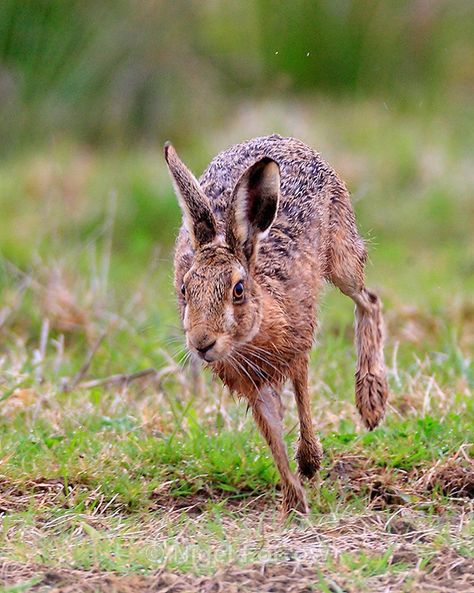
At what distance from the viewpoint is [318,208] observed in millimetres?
5520

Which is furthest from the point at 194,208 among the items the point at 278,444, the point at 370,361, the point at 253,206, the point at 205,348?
the point at 370,361

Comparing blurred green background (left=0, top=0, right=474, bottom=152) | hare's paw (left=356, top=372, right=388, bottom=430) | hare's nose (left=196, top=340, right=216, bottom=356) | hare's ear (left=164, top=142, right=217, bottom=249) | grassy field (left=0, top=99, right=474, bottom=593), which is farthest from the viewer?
blurred green background (left=0, top=0, right=474, bottom=152)

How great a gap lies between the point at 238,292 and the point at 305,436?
858 millimetres

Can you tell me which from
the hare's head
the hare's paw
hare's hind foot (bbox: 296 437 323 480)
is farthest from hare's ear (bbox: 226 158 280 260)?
the hare's paw

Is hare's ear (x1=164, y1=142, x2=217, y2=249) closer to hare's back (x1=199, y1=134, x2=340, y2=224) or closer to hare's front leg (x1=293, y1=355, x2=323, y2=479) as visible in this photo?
hare's back (x1=199, y1=134, x2=340, y2=224)

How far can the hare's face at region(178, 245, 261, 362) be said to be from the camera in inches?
178

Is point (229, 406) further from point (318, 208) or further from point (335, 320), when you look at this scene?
point (335, 320)

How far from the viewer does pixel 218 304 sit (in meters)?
4.59

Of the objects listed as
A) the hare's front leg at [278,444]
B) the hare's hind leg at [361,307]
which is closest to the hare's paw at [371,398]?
the hare's hind leg at [361,307]

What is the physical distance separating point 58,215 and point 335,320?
317cm

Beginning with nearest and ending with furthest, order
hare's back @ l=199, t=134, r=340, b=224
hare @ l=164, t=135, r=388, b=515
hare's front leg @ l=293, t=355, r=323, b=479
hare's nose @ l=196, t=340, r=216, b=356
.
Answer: hare's nose @ l=196, t=340, r=216, b=356
hare @ l=164, t=135, r=388, b=515
hare's front leg @ l=293, t=355, r=323, b=479
hare's back @ l=199, t=134, r=340, b=224

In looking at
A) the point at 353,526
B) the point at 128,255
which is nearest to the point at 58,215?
the point at 128,255

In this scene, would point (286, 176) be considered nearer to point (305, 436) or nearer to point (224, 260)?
point (224, 260)

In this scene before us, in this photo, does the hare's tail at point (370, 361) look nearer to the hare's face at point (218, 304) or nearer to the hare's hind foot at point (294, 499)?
the hare's hind foot at point (294, 499)
